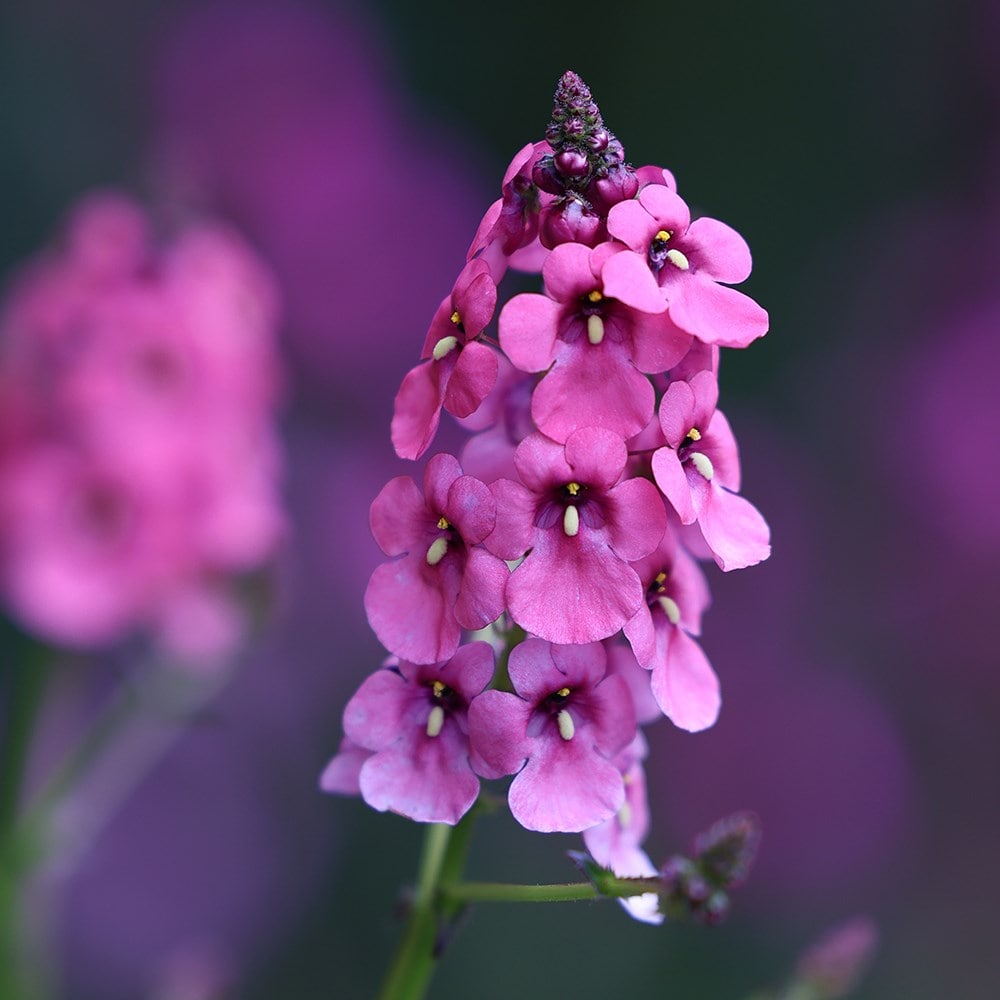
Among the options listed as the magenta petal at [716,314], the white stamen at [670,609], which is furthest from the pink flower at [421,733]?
the magenta petal at [716,314]

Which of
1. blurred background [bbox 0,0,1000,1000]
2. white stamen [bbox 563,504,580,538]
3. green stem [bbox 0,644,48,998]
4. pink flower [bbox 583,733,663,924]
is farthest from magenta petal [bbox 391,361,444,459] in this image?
blurred background [bbox 0,0,1000,1000]

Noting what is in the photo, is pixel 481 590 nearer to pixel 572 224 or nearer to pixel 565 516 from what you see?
pixel 565 516

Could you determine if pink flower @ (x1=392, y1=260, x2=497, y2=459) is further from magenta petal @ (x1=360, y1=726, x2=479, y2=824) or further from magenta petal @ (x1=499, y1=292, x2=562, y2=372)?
magenta petal @ (x1=360, y1=726, x2=479, y2=824)

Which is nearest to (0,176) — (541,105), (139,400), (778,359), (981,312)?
(541,105)

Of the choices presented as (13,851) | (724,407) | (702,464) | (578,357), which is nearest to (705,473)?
(702,464)

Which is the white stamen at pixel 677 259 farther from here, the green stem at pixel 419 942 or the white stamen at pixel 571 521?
the green stem at pixel 419 942

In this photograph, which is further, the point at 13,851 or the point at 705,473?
the point at 13,851

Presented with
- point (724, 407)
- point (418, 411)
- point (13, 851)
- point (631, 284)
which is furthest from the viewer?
point (724, 407)
